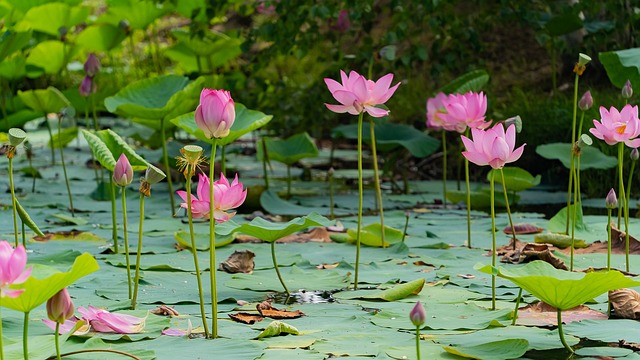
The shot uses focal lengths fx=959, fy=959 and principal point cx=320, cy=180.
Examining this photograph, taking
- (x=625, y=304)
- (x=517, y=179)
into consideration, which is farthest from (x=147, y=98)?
(x=625, y=304)

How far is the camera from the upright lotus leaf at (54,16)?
16.7 ft

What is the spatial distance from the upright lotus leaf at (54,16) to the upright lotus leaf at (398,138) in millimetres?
1811

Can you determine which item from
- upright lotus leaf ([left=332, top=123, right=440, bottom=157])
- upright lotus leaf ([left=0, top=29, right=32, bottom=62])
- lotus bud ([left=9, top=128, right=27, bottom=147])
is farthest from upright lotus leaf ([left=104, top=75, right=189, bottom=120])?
lotus bud ([left=9, top=128, right=27, bottom=147])

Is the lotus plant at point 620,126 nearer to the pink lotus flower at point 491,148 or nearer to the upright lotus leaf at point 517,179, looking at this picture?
the pink lotus flower at point 491,148

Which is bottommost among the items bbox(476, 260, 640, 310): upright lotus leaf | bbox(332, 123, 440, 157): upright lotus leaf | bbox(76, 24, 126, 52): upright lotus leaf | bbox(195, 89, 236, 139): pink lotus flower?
bbox(476, 260, 640, 310): upright lotus leaf

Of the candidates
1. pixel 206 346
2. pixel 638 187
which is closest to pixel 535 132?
pixel 638 187

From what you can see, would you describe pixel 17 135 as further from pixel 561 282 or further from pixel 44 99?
pixel 44 99

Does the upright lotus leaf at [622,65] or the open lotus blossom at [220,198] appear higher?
the upright lotus leaf at [622,65]

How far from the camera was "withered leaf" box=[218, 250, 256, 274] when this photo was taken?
88.5 inches

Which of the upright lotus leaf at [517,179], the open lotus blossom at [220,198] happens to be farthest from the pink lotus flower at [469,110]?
the open lotus blossom at [220,198]

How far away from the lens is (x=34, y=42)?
216 inches

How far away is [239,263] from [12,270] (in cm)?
113

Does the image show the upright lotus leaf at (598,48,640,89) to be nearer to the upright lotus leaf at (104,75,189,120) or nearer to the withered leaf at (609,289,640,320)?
the withered leaf at (609,289,640,320)

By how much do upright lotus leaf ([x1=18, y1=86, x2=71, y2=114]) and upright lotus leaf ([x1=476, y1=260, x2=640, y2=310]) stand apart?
3153 mm
